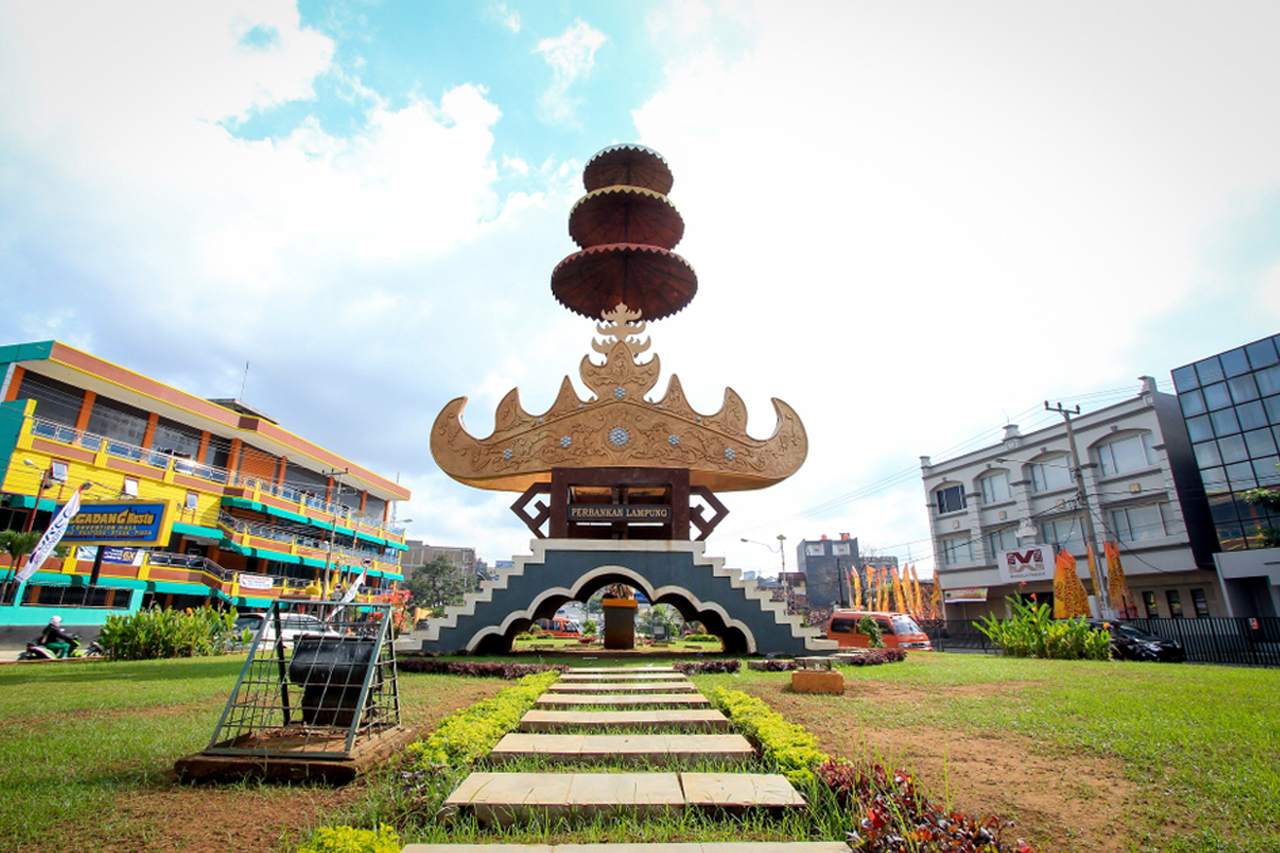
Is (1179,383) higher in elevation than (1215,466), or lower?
higher

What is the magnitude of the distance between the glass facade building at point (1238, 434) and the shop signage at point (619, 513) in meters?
29.4

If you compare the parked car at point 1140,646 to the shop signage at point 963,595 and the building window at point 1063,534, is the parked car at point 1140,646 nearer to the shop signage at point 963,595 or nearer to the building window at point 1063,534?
the building window at point 1063,534

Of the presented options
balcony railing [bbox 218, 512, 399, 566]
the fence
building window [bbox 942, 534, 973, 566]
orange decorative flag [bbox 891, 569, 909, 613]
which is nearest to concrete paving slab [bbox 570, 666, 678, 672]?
the fence

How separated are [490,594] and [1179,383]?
36.9 m

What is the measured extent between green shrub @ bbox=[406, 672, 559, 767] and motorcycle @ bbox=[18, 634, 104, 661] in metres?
16.8

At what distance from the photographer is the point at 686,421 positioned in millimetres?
17500

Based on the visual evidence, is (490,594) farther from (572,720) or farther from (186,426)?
(186,426)

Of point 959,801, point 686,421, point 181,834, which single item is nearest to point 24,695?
point 181,834

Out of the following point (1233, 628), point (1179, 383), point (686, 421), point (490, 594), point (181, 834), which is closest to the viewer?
point (181, 834)

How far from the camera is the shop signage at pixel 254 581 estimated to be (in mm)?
34906

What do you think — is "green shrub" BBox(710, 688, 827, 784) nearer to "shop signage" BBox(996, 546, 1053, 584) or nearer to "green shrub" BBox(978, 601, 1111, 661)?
"green shrub" BBox(978, 601, 1111, 661)

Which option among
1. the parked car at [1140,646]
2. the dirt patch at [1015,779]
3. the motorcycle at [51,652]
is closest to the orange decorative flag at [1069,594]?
the parked car at [1140,646]

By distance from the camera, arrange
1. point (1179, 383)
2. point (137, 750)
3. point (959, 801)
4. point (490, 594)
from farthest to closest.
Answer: point (1179, 383) → point (490, 594) → point (137, 750) → point (959, 801)

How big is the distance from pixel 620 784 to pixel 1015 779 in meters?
3.15
